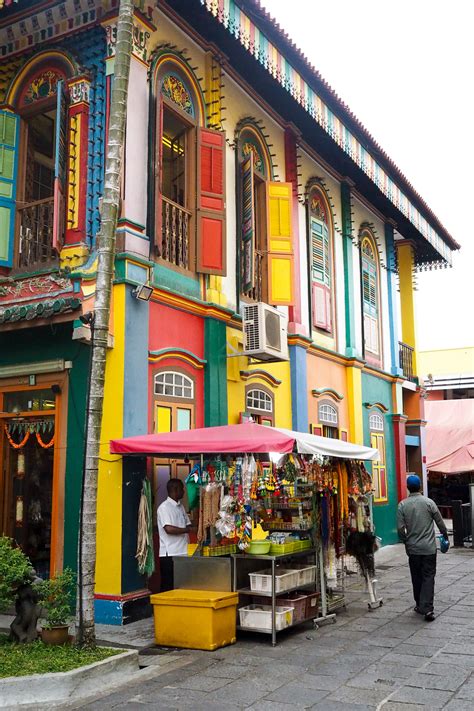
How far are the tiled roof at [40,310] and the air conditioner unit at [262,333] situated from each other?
10.1 ft

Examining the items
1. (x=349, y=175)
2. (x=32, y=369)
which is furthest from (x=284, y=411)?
(x=349, y=175)

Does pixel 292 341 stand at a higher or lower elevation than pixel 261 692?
higher

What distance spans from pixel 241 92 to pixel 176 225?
128 inches

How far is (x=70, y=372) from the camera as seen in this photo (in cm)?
959

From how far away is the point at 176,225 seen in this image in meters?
10.8

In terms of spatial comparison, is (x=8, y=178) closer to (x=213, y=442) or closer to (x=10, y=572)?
(x=213, y=442)

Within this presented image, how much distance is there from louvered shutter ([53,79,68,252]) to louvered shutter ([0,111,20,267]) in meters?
1.05

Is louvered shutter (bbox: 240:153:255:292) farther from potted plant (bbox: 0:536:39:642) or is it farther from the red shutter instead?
potted plant (bbox: 0:536:39:642)

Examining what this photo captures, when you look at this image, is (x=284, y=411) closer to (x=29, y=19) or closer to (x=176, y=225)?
(x=176, y=225)

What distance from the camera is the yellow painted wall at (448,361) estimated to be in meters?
36.0

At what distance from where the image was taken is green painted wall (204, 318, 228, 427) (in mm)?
10734

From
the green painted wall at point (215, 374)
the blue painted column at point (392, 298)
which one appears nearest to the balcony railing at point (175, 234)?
the green painted wall at point (215, 374)

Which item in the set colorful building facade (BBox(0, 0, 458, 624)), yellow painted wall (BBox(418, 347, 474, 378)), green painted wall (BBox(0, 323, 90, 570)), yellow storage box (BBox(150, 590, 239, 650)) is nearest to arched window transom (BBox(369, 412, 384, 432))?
colorful building facade (BBox(0, 0, 458, 624))

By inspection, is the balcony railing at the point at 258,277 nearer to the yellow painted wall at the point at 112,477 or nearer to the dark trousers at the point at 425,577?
the yellow painted wall at the point at 112,477
